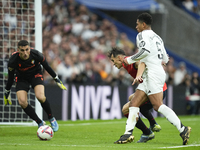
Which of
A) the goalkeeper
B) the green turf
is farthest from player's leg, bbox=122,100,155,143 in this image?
the goalkeeper

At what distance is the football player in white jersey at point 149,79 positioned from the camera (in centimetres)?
612

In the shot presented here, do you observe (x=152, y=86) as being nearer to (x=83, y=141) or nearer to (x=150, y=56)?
(x=150, y=56)

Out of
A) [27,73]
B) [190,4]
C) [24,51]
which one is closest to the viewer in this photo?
[24,51]

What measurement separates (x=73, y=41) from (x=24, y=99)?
914cm

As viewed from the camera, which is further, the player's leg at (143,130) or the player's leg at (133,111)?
the player's leg at (143,130)

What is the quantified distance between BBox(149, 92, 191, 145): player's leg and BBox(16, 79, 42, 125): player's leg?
278 cm

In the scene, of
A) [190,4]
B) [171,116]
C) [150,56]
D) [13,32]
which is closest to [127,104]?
[171,116]

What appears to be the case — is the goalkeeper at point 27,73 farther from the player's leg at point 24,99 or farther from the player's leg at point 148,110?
the player's leg at point 148,110

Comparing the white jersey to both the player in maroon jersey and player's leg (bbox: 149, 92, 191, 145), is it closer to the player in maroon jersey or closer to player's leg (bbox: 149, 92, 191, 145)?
player's leg (bbox: 149, 92, 191, 145)

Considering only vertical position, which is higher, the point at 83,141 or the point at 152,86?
the point at 152,86

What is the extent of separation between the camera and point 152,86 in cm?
620

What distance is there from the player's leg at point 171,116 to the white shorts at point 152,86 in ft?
0.23

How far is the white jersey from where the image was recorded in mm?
6121

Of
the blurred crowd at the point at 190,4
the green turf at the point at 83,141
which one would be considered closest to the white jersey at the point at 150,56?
the green turf at the point at 83,141
